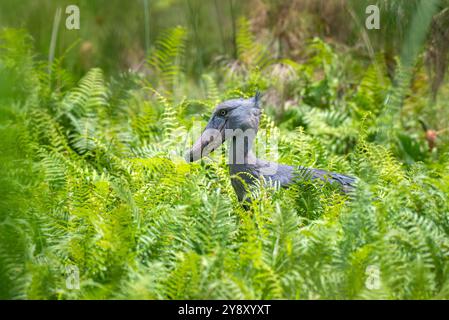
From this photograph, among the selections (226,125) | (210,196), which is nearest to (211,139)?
(226,125)

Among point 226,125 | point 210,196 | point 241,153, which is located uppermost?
point 226,125

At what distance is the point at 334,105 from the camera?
6.21m

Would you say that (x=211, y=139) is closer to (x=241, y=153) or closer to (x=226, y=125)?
(x=226, y=125)

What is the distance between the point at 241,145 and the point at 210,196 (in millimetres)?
921

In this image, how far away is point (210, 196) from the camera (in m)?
3.46

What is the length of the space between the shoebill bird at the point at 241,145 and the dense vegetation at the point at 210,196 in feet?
0.33

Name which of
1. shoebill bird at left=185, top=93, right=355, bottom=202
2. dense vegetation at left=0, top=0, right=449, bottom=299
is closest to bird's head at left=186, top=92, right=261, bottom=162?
shoebill bird at left=185, top=93, right=355, bottom=202

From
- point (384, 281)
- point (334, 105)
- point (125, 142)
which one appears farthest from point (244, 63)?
point (384, 281)

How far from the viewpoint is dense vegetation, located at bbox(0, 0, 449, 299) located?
116 inches

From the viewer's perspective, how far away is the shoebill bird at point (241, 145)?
4.20 meters

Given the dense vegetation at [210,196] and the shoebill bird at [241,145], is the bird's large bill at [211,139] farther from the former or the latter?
the dense vegetation at [210,196]

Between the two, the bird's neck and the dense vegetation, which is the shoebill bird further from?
the dense vegetation

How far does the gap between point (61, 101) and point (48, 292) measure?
300 centimetres

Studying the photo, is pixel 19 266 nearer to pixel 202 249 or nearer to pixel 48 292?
pixel 48 292
